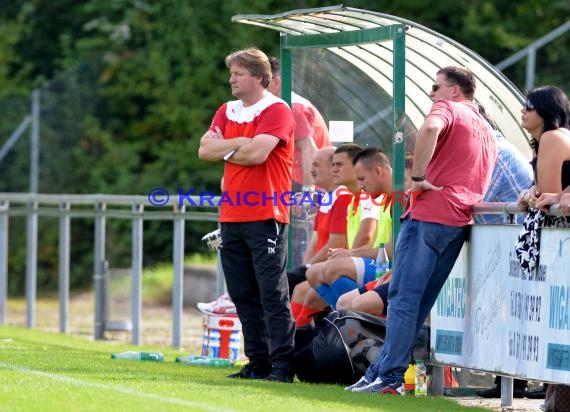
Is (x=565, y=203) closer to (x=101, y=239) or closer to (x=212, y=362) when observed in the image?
(x=212, y=362)

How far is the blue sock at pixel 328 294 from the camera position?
443 inches

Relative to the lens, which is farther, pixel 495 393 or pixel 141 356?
pixel 141 356

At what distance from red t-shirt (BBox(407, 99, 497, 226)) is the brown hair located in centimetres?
132

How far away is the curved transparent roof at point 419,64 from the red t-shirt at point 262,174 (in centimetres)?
133

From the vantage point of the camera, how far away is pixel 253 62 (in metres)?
10.2

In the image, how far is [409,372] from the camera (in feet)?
33.6

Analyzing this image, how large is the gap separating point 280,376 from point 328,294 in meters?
1.25

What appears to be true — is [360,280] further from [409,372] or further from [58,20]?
[58,20]

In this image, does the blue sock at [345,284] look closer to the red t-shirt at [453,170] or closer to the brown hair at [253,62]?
the red t-shirt at [453,170]

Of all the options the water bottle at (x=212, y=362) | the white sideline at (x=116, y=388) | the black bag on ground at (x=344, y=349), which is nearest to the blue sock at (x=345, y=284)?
the black bag on ground at (x=344, y=349)

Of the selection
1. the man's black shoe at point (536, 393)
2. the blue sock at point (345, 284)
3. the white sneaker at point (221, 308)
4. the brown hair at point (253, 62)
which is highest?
the brown hair at point (253, 62)

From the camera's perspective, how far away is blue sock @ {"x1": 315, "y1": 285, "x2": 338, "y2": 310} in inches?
443

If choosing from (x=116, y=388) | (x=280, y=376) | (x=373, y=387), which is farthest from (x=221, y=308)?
(x=116, y=388)

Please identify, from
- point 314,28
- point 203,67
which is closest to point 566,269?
point 314,28
